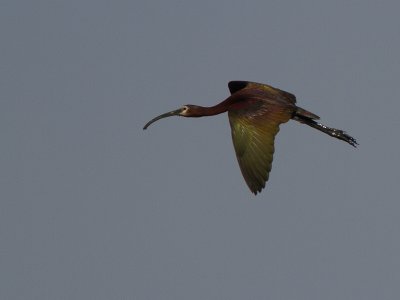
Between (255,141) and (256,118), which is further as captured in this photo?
(256,118)

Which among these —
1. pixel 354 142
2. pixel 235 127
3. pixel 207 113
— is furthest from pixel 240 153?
pixel 354 142

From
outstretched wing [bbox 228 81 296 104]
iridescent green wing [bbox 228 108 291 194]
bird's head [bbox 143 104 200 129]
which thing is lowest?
iridescent green wing [bbox 228 108 291 194]

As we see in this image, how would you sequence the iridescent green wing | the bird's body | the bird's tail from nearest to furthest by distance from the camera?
1. the iridescent green wing
2. the bird's body
3. the bird's tail

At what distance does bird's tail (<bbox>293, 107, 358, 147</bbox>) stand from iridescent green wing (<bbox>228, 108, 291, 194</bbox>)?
163 centimetres

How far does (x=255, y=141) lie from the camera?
37312mm

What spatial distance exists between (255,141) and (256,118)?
0.96 metres

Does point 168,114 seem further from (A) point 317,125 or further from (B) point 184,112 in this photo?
(A) point 317,125

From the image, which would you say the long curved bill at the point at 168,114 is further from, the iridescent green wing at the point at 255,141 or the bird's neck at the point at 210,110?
the iridescent green wing at the point at 255,141

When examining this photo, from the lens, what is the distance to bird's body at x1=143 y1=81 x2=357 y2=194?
3694 centimetres

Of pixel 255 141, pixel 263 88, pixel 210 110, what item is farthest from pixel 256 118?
pixel 263 88

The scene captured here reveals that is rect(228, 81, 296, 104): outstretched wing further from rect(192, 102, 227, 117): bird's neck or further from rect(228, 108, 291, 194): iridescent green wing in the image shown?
rect(228, 108, 291, 194): iridescent green wing

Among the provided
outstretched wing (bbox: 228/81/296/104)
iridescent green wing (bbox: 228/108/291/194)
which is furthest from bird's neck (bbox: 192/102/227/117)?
iridescent green wing (bbox: 228/108/291/194)

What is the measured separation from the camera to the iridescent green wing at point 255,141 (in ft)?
121

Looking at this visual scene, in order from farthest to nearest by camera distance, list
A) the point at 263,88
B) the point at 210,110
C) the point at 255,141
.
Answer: the point at 263,88, the point at 210,110, the point at 255,141
